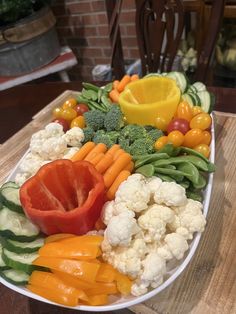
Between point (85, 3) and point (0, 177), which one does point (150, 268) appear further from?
point (85, 3)

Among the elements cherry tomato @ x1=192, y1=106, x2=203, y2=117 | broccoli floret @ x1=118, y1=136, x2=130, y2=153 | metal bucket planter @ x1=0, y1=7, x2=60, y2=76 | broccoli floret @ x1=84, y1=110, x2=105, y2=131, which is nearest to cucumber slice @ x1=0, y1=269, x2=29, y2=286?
broccoli floret @ x1=118, y1=136, x2=130, y2=153

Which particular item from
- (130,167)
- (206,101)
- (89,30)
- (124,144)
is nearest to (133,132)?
(124,144)

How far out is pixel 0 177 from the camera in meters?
1.07

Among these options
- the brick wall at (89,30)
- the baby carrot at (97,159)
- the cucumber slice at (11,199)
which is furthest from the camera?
the brick wall at (89,30)

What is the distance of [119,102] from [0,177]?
1.53ft

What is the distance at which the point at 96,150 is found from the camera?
86 centimetres

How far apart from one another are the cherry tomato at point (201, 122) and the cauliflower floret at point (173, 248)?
0.38 meters

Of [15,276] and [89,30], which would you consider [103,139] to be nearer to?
[15,276]

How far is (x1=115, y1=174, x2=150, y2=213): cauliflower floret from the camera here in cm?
65

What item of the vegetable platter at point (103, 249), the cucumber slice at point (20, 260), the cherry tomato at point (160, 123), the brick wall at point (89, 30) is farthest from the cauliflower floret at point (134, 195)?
the brick wall at point (89, 30)

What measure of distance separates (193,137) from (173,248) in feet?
1.17

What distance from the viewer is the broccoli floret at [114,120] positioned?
0.99m

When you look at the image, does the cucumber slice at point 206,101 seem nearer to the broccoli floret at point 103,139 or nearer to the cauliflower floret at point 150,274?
the broccoli floret at point 103,139

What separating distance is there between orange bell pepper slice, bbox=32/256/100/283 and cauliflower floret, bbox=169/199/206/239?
179 millimetres
